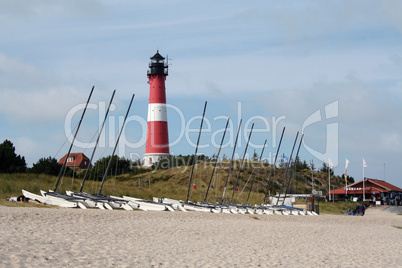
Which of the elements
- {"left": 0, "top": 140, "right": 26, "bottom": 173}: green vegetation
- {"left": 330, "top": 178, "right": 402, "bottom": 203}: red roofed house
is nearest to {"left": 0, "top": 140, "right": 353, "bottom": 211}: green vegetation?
{"left": 0, "top": 140, "right": 26, "bottom": 173}: green vegetation

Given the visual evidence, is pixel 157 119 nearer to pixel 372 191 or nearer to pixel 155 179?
pixel 155 179

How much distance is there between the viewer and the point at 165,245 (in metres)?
16.8

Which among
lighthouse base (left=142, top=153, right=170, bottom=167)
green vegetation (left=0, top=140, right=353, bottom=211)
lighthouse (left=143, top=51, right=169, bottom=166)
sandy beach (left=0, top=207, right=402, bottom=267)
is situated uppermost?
lighthouse (left=143, top=51, right=169, bottom=166)

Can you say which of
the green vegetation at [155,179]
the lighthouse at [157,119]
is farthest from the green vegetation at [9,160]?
the lighthouse at [157,119]

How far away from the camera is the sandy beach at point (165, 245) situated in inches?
521

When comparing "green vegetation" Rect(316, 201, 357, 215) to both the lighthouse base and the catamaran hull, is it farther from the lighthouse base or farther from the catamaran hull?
the catamaran hull

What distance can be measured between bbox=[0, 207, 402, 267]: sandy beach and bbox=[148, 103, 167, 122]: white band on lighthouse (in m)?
41.1

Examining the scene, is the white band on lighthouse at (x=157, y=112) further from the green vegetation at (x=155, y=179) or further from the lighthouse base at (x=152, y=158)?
the green vegetation at (x=155, y=179)

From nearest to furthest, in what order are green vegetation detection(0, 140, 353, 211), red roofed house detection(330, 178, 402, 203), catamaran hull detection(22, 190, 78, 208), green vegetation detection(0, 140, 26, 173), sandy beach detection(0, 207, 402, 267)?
sandy beach detection(0, 207, 402, 267)
catamaran hull detection(22, 190, 78, 208)
green vegetation detection(0, 140, 353, 211)
green vegetation detection(0, 140, 26, 173)
red roofed house detection(330, 178, 402, 203)

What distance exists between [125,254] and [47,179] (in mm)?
33642

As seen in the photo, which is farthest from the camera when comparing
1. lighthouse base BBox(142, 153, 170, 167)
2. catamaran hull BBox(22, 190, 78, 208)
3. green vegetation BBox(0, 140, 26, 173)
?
lighthouse base BBox(142, 153, 170, 167)

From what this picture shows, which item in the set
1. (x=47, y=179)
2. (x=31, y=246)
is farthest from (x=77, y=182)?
(x=31, y=246)

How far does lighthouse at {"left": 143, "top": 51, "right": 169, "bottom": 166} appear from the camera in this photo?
66250 millimetres

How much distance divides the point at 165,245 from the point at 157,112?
1973 inches
